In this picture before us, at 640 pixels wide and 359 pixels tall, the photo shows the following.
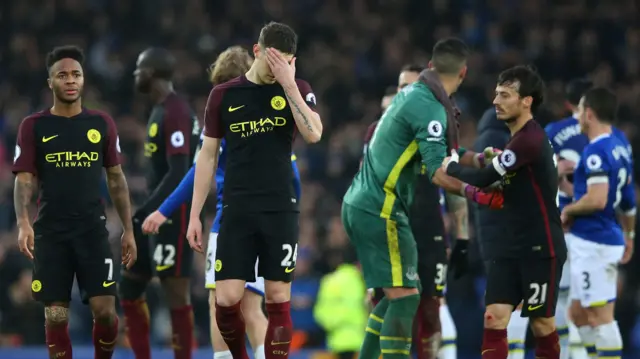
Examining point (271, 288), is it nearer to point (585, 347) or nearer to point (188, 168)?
point (188, 168)

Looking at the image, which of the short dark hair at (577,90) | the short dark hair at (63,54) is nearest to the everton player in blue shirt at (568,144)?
the short dark hair at (577,90)

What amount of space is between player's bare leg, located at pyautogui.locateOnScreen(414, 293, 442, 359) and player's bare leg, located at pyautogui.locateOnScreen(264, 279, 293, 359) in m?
2.18

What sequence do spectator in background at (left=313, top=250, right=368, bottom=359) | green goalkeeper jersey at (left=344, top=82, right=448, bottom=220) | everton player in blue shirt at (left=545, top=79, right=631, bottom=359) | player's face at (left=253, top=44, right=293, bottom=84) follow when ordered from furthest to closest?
spectator in background at (left=313, top=250, right=368, bottom=359), everton player in blue shirt at (left=545, top=79, right=631, bottom=359), green goalkeeper jersey at (left=344, top=82, right=448, bottom=220), player's face at (left=253, top=44, right=293, bottom=84)

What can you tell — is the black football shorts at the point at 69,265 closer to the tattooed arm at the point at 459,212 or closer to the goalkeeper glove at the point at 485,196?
the goalkeeper glove at the point at 485,196

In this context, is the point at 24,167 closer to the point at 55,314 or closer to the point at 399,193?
the point at 55,314

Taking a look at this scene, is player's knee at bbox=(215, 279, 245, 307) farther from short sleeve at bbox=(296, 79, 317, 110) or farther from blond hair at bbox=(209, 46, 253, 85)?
blond hair at bbox=(209, 46, 253, 85)

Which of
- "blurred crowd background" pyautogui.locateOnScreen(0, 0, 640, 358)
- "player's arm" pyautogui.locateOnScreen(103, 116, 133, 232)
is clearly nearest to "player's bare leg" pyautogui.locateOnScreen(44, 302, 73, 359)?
"player's arm" pyautogui.locateOnScreen(103, 116, 133, 232)

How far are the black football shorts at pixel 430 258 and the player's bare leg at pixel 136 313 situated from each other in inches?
93.2

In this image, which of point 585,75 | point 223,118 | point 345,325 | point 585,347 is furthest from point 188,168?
point 585,75

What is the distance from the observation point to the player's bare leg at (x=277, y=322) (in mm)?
8211

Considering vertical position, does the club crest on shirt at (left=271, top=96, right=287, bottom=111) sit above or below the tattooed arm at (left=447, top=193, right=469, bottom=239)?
above

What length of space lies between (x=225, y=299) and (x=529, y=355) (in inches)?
298

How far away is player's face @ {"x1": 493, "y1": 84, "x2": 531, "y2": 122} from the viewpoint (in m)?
8.83

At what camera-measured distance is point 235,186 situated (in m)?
8.36
